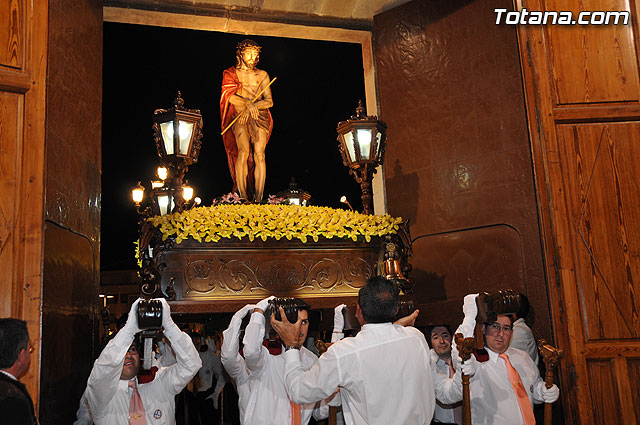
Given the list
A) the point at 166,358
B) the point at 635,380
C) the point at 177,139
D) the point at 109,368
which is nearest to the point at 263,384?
the point at 166,358

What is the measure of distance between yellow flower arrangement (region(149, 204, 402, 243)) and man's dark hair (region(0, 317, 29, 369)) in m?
2.57

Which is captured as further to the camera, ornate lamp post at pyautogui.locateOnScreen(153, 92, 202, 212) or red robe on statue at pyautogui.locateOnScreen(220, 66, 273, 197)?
red robe on statue at pyautogui.locateOnScreen(220, 66, 273, 197)

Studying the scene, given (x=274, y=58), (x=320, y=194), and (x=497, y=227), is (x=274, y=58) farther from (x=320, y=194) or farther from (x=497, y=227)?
(x=497, y=227)

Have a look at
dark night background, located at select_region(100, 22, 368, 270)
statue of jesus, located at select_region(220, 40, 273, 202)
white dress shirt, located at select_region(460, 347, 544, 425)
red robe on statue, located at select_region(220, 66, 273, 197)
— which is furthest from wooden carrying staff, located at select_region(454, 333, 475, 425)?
dark night background, located at select_region(100, 22, 368, 270)

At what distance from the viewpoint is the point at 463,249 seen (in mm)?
7430

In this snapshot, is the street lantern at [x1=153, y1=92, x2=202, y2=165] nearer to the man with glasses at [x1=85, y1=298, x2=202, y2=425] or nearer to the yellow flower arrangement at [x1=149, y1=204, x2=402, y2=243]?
the yellow flower arrangement at [x1=149, y1=204, x2=402, y2=243]

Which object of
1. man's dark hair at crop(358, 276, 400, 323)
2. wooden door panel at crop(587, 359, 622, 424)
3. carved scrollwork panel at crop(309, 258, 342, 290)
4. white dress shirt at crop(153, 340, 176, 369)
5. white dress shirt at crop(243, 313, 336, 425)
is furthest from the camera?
carved scrollwork panel at crop(309, 258, 342, 290)

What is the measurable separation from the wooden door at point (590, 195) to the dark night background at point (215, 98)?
6.57 metres

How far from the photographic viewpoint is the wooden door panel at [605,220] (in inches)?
213

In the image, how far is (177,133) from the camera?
579 cm

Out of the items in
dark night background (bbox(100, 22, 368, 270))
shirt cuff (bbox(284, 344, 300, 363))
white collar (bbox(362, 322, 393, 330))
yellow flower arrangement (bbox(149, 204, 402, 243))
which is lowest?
shirt cuff (bbox(284, 344, 300, 363))

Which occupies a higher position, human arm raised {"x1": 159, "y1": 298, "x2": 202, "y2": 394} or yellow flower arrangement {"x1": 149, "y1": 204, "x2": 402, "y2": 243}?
yellow flower arrangement {"x1": 149, "y1": 204, "x2": 402, "y2": 243}

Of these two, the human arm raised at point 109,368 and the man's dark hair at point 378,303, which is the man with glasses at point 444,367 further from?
the human arm raised at point 109,368

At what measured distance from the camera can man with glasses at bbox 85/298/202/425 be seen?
3.87 meters
